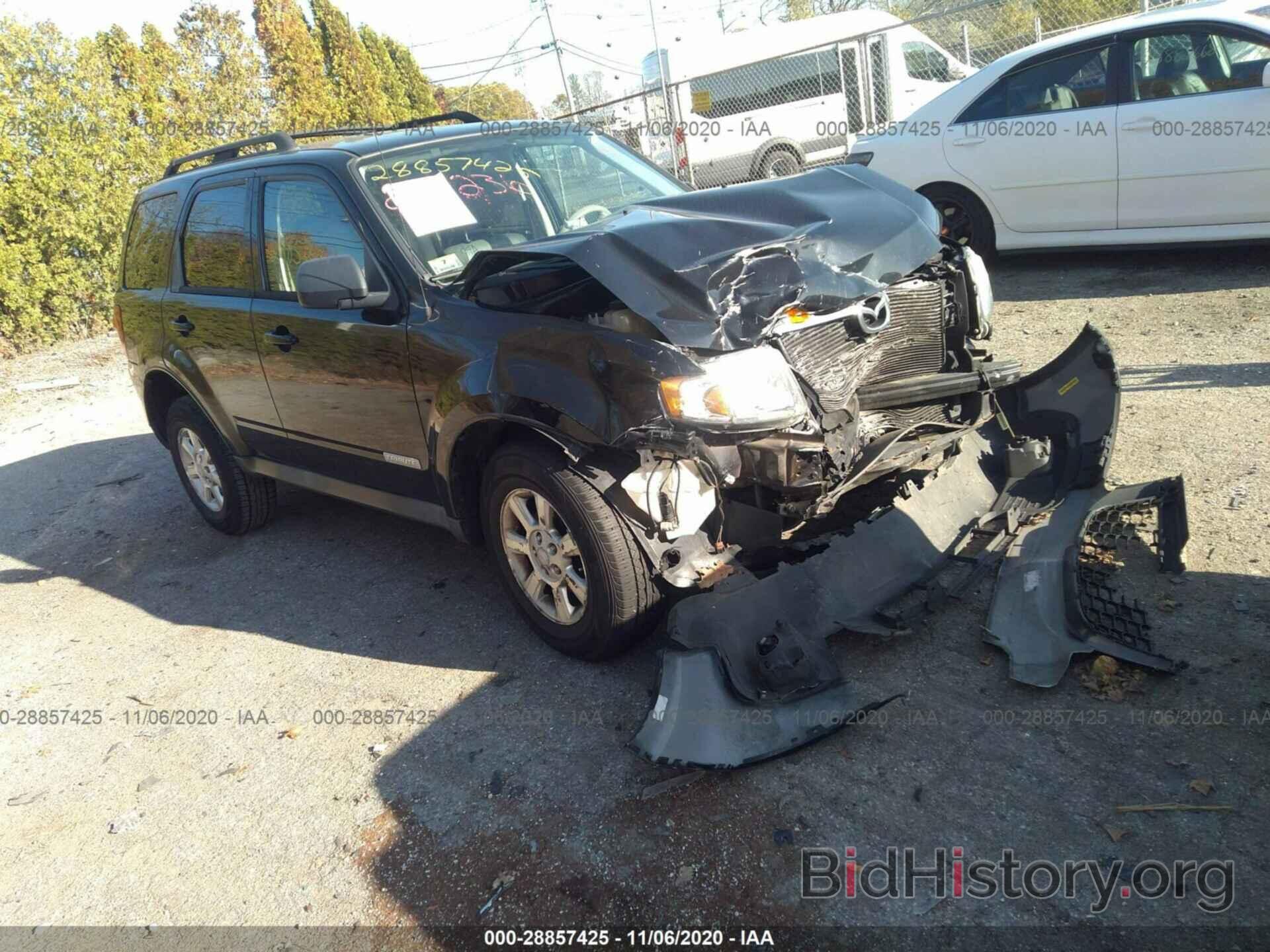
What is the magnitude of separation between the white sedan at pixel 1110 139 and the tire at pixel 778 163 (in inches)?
238

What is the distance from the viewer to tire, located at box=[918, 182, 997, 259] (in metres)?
8.04

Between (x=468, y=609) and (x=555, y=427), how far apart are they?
139 cm

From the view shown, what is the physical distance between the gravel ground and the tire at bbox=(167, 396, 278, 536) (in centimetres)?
47

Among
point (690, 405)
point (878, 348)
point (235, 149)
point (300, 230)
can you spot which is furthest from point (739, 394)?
point (235, 149)

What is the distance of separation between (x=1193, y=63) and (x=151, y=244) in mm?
7254

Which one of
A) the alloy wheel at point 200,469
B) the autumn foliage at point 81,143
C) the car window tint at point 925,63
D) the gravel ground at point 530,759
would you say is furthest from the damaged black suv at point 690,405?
the car window tint at point 925,63

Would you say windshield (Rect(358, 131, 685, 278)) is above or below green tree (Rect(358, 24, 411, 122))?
below

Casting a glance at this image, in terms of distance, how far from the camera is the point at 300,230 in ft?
14.4

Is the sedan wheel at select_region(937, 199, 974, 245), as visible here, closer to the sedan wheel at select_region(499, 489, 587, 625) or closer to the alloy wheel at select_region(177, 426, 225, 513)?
the sedan wheel at select_region(499, 489, 587, 625)

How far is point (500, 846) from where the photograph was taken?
9.25 feet

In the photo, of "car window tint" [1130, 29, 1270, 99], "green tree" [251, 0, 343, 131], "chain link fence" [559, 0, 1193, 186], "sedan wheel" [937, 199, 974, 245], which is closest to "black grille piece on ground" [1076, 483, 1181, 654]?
"car window tint" [1130, 29, 1270, 99]

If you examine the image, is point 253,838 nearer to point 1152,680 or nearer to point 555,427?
point 555,427

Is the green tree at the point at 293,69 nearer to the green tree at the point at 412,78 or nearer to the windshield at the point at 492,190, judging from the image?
the green tree at the point at 412,78

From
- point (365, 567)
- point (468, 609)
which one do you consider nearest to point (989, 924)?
point (468, 609)
